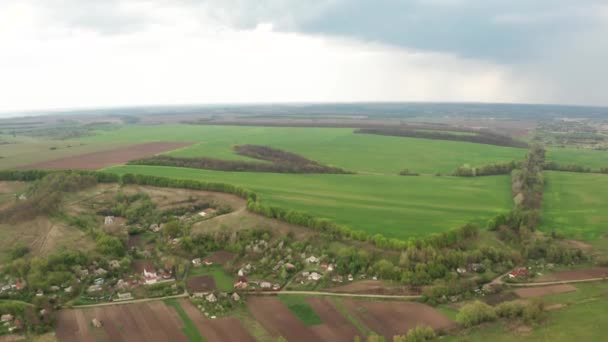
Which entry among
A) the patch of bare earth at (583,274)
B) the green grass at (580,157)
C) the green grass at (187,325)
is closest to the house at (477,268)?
the patch of bare earth at (583,274)

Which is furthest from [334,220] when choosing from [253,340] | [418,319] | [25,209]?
[25,209]

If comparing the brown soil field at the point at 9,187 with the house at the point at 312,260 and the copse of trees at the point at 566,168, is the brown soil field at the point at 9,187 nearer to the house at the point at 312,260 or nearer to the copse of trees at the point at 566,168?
the house at the point at 312,260

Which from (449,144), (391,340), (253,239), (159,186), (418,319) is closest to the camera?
(391,340)

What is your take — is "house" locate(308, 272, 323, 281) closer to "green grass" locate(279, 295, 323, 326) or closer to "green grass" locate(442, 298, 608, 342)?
"green grass" locate(279, 295, 323, 326)

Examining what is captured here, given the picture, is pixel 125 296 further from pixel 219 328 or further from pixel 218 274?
pixel 219 328

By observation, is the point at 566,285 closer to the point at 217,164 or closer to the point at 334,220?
the point at 334,220
